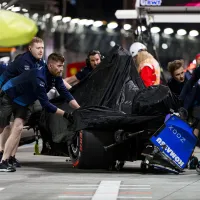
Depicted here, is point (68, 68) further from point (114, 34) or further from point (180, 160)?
point (180, 160)

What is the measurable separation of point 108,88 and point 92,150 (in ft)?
3.29

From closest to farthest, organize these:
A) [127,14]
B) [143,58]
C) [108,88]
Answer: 1. [108,88]
2. [143,58]
3. [127,14]

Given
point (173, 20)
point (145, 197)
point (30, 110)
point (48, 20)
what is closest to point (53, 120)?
point (30, 110)

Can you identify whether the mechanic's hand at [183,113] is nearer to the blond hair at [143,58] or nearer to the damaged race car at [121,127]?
the damaged race car at [121,127]

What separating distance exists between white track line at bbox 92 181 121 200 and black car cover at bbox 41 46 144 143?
5.80 feet

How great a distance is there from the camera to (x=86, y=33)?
140 ft

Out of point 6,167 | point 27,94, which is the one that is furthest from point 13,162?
point 27,94

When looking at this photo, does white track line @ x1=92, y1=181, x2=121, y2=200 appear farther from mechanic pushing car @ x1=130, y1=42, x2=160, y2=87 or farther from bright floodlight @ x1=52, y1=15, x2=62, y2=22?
bright floodlight @ x1=52, y1=15, x2=62, y2=22

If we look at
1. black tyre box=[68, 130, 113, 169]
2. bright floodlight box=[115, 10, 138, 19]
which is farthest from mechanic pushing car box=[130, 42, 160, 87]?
bright floodlight box=[115, 10, 138, 19]

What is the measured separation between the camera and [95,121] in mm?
11023

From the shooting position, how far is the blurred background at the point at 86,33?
37.3m

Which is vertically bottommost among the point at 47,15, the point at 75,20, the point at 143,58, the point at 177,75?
the point at 177,75

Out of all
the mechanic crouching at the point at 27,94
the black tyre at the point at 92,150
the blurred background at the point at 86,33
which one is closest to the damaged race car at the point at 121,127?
the black tyre at the point at 92,150

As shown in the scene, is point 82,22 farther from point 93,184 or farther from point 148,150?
point 93,184
